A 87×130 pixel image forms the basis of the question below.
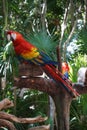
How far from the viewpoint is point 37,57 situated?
6.47ft

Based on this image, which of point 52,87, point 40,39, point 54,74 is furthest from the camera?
point 40,39

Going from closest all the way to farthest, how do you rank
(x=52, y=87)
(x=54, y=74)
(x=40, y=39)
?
1. (x=54, y=74)
2. (x=52, y=87)
3. (x=40, y=39)

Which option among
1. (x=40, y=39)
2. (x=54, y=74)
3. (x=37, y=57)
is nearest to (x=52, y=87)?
(x=54, y=74)

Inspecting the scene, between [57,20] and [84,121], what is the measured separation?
178cm

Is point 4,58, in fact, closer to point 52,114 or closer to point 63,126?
point 52,114

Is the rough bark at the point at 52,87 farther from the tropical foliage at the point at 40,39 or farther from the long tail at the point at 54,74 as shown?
the tropical foliage at the point at 40,39

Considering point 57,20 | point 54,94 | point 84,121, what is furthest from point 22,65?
point 57,20

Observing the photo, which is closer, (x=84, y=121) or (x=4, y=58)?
(x=4, y=58)

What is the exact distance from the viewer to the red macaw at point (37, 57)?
76.8 inches

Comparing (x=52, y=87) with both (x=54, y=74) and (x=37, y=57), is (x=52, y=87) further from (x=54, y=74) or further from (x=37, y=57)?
(x=37, y=57)

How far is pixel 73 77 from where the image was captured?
9.96 feet

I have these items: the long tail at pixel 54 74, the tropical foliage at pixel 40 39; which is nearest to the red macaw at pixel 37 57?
the long tail at pixel 54 74

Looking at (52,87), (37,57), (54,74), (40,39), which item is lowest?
(52,87)

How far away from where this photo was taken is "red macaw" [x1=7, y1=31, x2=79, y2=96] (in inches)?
76.8
